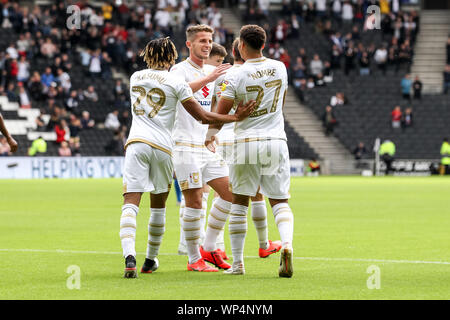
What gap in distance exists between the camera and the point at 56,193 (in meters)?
23.5

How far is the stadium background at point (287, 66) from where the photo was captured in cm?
3544

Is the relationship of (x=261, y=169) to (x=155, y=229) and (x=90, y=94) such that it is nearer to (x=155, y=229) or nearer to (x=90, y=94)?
(x=155, y=229)

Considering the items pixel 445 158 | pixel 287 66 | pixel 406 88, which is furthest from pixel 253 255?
pixel 406 88

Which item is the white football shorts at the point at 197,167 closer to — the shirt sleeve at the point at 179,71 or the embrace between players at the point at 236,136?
the embrace between players at the point at 236,136

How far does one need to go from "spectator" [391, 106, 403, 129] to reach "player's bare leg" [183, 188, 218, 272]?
106 feet

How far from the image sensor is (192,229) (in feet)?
28.7

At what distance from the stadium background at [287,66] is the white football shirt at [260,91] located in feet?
85.9

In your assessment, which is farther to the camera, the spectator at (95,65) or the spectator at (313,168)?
the spectator at (313,168)

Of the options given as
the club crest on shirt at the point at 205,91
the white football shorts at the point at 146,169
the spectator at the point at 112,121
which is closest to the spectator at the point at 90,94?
the spectator at the point at 112,121

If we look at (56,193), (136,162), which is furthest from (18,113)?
Result: (136,162)

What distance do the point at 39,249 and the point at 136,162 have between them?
317 centimetres

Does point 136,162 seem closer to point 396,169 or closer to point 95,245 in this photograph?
point 95,245

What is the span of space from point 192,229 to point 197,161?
0.74 metres

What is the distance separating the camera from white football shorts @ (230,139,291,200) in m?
8.19
